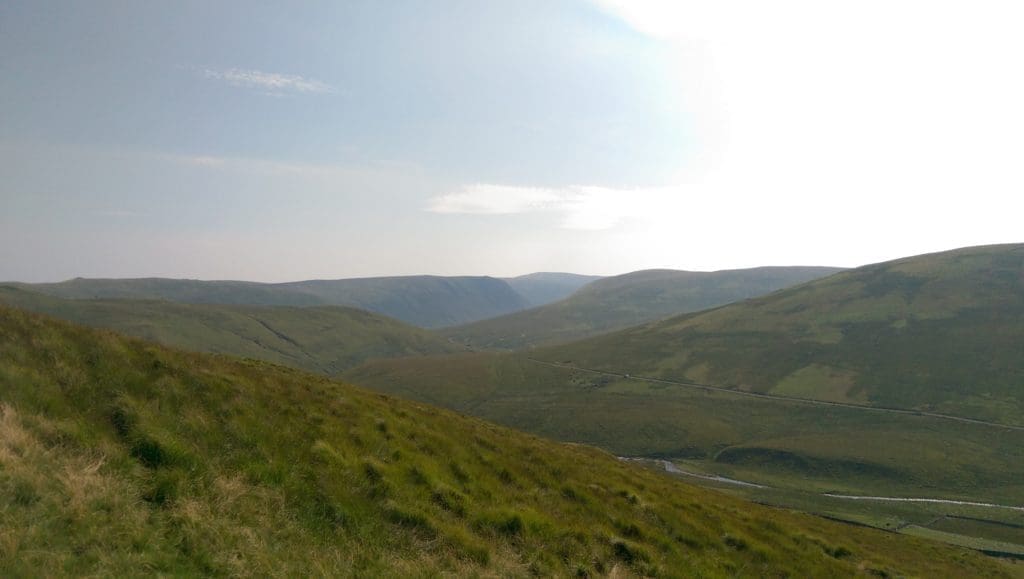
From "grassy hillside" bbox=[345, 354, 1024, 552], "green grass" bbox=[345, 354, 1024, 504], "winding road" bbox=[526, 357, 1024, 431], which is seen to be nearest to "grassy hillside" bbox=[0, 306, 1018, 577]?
"grassy hillside" bbox=[345, 354, 1024, 552]

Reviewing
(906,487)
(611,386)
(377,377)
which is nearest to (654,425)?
(611,386)

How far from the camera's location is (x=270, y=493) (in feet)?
44.3

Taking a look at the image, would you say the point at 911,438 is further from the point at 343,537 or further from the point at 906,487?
the point at 343,537

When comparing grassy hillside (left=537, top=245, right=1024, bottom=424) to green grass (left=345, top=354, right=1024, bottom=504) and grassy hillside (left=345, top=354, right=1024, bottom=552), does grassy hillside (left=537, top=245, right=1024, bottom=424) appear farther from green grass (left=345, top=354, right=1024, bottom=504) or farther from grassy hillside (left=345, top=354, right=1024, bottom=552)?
green grass (left=345, top=354, right=1024, bottom=504)

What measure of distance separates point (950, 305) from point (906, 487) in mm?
131986

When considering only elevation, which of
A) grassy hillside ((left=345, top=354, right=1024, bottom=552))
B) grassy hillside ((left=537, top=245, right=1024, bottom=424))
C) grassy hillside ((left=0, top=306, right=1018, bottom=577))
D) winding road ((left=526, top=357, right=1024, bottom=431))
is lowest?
grassy hillside ((left=345, top=354, right=1024, bottom=552))

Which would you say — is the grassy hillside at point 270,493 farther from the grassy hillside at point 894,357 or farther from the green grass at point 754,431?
the grassy hillside at point 894,357

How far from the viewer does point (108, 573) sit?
864 centimetres

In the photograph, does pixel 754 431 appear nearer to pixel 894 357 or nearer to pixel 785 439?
pixel 785 439

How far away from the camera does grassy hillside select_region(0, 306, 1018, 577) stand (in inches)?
400

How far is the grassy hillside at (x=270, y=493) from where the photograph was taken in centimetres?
1016

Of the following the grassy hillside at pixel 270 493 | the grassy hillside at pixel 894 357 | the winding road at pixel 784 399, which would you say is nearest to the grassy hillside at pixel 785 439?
the winding road at pixel 784 399

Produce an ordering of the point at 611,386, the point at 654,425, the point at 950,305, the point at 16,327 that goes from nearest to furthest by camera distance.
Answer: the point at 16,327 < the point at 654,425 < the point at 611,386 < the point at 950,305

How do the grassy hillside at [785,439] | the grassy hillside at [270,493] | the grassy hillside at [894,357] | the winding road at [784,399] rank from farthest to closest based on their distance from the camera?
the grassy hillside at [894,357] → the winding road at [784,399] → the grassy hillside at [785,439] → the grassy hillside at [270,493]
